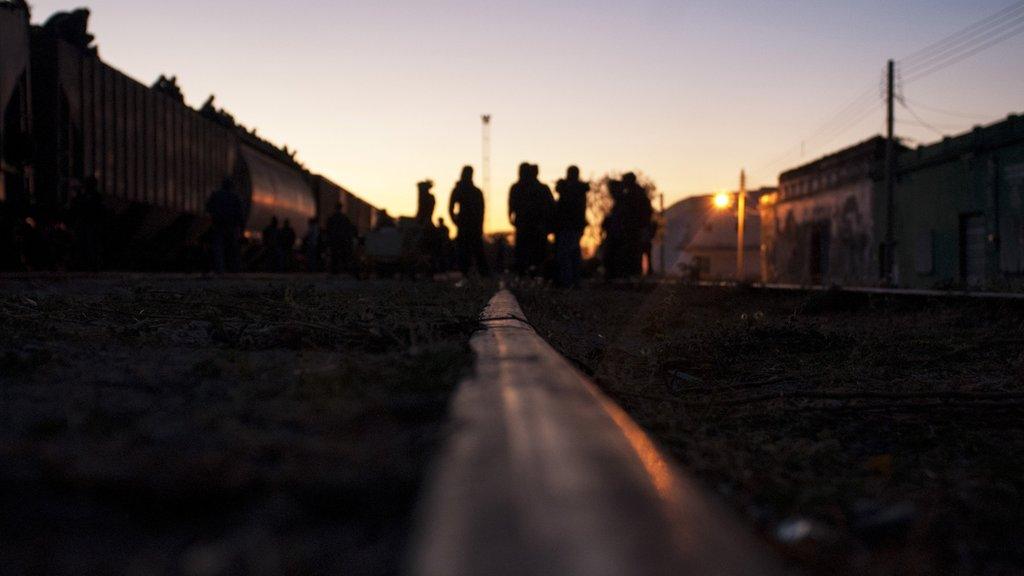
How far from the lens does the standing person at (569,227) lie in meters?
14.9

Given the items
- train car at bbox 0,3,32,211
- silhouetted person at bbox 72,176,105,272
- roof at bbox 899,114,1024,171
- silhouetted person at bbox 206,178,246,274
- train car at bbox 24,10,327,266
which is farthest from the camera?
roof at bbox 899,114,1024,171

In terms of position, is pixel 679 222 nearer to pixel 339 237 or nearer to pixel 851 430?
pixel 339 237

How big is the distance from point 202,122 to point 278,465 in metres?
21.3

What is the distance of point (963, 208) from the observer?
25812 millimetres

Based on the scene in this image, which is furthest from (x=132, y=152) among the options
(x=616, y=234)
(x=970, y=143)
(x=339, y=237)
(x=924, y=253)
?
(x=924, y=253)

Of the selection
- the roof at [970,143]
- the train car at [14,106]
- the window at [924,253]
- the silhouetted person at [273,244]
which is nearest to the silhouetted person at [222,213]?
the train car at [14,106]

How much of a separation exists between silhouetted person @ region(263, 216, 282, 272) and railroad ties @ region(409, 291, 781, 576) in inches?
968

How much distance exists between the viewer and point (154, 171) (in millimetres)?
17234

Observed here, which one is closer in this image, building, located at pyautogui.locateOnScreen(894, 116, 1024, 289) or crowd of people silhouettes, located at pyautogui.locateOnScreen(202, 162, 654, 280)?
crowd of people silhouettes, located at pyautogui.locateOnScreen(202, 162, 654, 280)

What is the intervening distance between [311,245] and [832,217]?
21.8 m

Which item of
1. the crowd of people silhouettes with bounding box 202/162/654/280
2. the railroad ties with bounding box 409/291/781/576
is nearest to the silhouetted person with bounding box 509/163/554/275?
the crowd of people silhouettes with bounding box 202/162/654/280

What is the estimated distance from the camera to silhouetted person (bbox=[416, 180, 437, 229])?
717 inches

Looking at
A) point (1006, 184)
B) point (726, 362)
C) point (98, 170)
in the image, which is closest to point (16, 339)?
point (726, 362)

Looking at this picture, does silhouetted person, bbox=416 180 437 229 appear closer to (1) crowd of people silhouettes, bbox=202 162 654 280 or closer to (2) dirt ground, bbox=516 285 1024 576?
(1) crowd of people silhouettes, bbox=202 162 654 280
